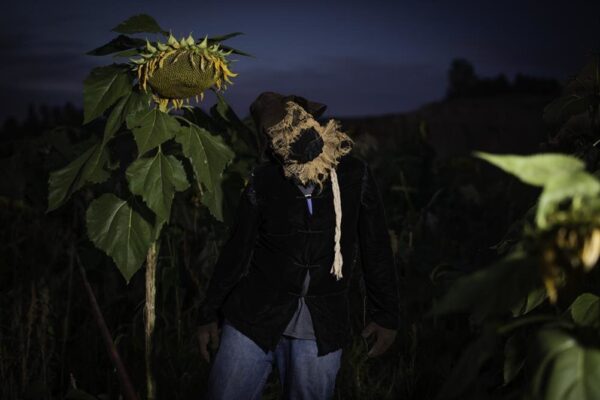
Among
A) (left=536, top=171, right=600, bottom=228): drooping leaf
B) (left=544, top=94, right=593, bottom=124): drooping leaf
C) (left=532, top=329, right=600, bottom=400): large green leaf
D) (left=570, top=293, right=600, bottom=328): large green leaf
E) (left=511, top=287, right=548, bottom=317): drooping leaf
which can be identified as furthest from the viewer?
(left=544, top=94, right=593, bottom=124): drooping leaf

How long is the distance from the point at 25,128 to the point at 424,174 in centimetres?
438

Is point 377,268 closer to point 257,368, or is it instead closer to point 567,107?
point 257,368

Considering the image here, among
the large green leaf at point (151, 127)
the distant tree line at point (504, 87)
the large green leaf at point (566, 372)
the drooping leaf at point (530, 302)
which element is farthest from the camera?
the distant tree line at point (504, 87)

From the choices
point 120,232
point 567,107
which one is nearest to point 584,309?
point 567,107

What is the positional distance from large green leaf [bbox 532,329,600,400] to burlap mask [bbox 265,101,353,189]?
1281 millimetres

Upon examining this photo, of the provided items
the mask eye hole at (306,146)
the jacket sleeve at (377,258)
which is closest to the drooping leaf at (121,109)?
the mask eye hole at (306,146)

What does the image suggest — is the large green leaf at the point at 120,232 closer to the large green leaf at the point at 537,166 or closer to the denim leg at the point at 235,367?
the denim leg at the point at 235,367

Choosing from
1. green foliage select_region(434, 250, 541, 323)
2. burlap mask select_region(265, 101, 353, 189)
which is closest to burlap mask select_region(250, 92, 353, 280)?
burlap mask select_region(265, 101, 353, 189)

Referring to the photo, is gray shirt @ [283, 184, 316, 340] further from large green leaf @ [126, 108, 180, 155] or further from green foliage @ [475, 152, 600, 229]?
green foliage @ [475, 152, 600, 229]

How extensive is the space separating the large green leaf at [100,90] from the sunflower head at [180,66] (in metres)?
0.05

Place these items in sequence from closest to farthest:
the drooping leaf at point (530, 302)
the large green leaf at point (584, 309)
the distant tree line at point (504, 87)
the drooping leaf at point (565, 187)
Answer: the drooping leaf at point (565, 187) < the large green leaf at point (584, 309) < the drooping leaf at point (530, 302) < the distant tree line at point (504, 87)

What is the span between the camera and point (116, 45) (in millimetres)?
2145

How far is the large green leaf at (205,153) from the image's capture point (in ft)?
7.04

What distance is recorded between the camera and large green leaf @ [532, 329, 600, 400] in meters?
0.83
